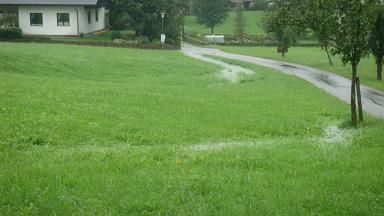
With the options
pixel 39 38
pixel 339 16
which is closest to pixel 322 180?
pixel 339 16

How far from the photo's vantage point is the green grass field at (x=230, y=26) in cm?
10331

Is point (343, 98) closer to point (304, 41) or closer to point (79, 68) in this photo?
point (79, 68)

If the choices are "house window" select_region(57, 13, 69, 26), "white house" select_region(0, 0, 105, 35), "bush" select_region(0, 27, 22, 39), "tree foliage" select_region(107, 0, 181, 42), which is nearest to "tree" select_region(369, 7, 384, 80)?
"tree foliage" select_region(107, 0, 181, 42)

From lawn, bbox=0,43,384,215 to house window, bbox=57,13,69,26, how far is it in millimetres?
34445

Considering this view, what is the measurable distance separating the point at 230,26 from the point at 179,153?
4036 inches

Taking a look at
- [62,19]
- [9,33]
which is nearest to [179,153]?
[9,33]

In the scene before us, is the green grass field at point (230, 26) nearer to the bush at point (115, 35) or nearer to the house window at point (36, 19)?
the bush at point (115, 35)

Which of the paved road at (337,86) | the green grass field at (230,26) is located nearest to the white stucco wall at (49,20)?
the paved road at (337,86)

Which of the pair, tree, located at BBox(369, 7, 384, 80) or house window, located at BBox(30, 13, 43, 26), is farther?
house window, located at BBox(30, 13, 43, 26)

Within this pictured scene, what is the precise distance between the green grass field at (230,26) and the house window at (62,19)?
47520 mm

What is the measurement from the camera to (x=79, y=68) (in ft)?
103

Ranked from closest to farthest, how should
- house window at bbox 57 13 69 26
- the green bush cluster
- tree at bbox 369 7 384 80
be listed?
tree at bbox 369 7 384 80 < house window at bbox 57 13 69 26 < the green bush cluster

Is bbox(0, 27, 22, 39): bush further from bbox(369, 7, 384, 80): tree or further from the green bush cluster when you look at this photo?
bbox(369, 7, 384, 80): tree

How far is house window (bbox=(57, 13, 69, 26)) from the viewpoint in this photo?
56.5 metres
